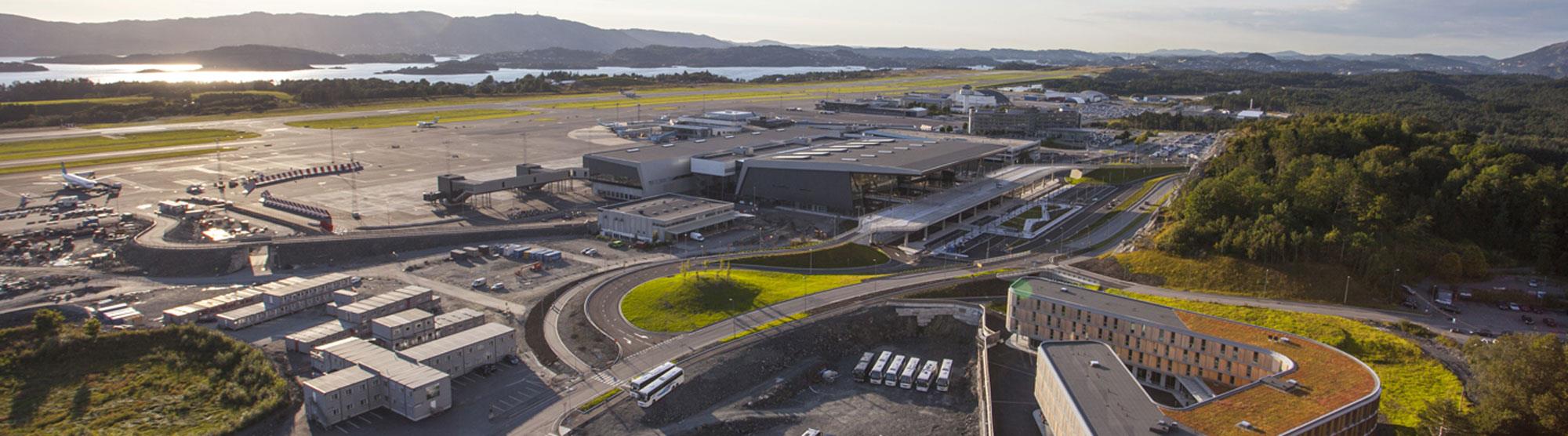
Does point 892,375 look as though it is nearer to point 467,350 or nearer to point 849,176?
point 467,350

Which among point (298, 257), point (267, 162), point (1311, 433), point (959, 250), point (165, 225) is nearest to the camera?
point (1311, 433)

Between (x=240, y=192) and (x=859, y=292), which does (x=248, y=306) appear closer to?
(x=859, y=292)

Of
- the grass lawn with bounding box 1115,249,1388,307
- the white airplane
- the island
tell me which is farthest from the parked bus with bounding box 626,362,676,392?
the island

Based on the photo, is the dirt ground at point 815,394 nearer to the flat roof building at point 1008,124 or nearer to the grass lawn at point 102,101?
the flat roof building at point 1008,124

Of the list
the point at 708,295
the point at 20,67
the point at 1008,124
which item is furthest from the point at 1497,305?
the point at 20,67

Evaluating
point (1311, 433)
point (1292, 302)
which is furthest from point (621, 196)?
point (1311, 433)
